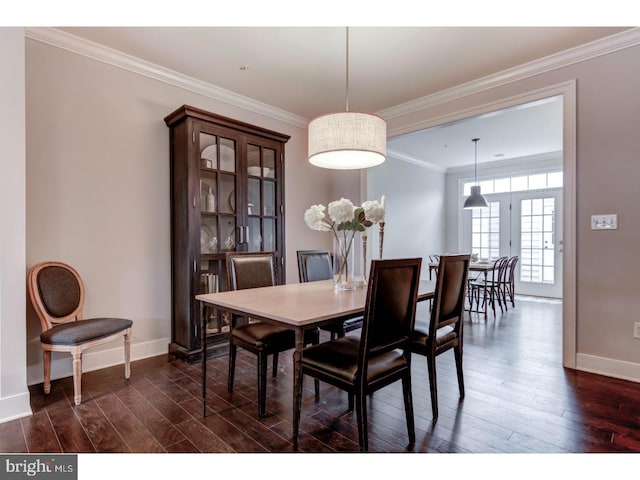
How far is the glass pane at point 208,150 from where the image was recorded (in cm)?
301

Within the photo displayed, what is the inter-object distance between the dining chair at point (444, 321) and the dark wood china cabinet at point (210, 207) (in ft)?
5.88

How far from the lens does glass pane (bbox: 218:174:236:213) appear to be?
10.4ft

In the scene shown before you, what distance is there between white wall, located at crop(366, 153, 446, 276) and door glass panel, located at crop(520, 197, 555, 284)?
62.0 inches

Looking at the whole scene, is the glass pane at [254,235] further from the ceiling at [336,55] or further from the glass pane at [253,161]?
the ceiling at [336,55]

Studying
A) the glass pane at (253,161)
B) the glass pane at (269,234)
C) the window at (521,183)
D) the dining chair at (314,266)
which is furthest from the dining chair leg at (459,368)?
the window at (521,183)

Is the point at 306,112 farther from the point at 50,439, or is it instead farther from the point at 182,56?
the point at 50,439

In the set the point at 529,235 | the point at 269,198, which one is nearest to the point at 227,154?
the point at 269,198

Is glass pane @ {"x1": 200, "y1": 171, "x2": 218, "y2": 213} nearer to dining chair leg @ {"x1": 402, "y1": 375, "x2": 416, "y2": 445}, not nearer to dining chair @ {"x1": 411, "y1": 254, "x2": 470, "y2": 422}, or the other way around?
dining chair @ {"x1": 411, "y1": 254, "x2": 470, "y2": 422}

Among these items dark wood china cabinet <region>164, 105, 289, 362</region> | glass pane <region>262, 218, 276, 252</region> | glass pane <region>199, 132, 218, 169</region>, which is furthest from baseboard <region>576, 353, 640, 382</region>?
glass pane <region>199, 132, 218, 169</region>

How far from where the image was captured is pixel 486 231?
23.0 ft

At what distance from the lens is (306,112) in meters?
4.12

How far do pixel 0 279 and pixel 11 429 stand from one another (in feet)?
2.66

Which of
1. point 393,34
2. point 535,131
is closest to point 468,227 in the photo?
point 535,131

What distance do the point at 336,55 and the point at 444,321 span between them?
223 cm
